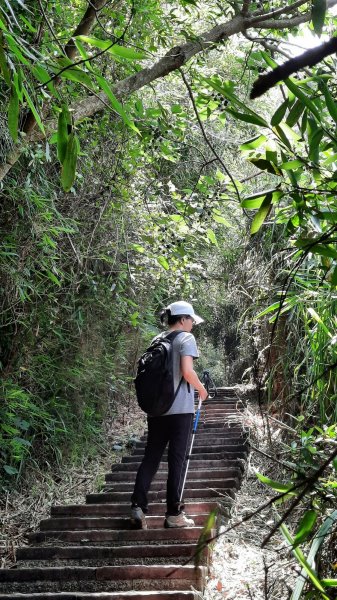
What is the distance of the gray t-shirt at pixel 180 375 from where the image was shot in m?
4.29

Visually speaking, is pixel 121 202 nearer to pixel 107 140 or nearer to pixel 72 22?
pixel 107 140

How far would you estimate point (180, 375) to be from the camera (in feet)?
14.2

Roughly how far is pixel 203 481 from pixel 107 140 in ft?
9.33

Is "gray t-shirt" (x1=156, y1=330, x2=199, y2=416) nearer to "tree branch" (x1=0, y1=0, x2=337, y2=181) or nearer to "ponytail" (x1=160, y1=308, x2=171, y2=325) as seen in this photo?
"ponytail" (x1=160, y1=308, x2=171, y2=325)

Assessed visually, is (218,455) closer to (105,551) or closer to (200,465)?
(200,465)

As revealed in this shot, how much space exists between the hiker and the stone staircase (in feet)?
0.43

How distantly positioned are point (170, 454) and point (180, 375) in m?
0.48

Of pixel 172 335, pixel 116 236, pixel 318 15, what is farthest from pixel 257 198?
pixel 116 236

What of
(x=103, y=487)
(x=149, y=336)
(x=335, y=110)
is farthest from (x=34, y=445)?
(x=335, y=110)

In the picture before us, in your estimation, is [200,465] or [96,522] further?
[200,465]

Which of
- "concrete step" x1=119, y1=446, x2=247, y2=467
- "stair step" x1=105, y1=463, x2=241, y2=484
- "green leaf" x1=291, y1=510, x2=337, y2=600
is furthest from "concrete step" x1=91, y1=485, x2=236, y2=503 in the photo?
"green leaf" x1=291, y1=510, x2=337, y2=600

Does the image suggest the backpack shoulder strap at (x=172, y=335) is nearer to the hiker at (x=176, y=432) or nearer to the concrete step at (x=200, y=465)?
the hiker at (x=176, y=432)

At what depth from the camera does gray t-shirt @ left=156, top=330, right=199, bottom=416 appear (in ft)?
14.1

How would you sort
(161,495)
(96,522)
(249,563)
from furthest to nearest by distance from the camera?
(161,495) → (96,522) → (249,563)
